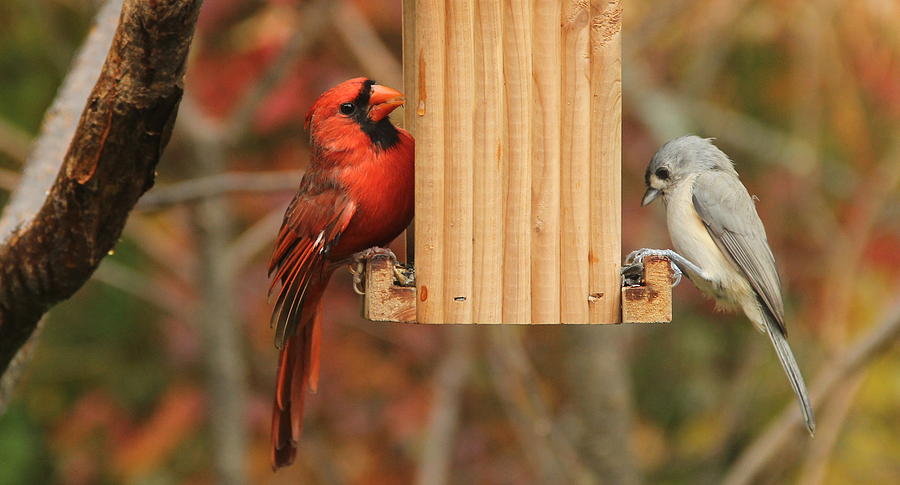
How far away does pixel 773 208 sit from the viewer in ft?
21.1

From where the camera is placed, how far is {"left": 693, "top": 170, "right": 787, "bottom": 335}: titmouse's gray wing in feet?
11.4

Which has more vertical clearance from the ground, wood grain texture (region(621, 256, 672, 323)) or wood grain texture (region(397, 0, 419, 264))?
wood grain texture (region(397, 0, 419, 264))

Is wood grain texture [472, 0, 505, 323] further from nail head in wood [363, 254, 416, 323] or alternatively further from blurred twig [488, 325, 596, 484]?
blurred twig [488, 325, 596, 484]

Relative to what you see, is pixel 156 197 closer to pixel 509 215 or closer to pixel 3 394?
pixel 3 394

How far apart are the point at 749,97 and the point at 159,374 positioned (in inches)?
157

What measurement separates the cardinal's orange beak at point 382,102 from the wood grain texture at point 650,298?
823 millimetres

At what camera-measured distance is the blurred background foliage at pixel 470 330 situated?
545 cm

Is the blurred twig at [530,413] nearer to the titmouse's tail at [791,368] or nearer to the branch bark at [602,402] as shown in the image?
the branch bark at [602,402]

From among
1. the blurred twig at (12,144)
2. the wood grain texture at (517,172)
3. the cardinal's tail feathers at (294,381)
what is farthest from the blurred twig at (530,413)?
the blurred twig at (12,144)

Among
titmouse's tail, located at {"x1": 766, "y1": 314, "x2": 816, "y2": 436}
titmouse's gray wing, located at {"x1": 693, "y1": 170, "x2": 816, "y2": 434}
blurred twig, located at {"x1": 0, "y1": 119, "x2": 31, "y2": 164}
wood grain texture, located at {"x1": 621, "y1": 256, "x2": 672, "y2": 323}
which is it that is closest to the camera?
wood grain texture, located at {"x1": 621, "y1": 256, "x2": 672, "y2": 323}

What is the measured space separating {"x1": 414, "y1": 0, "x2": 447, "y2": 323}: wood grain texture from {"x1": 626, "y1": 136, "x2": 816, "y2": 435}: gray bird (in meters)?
0.83

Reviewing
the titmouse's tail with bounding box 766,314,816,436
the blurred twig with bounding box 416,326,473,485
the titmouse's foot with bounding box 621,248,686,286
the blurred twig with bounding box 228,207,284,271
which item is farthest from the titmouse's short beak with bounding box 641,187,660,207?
the blurred twig with bounding box 228,207,284,271

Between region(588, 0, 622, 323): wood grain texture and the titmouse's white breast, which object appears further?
the titmouse's white breast

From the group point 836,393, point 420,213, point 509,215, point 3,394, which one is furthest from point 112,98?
point 836,393
